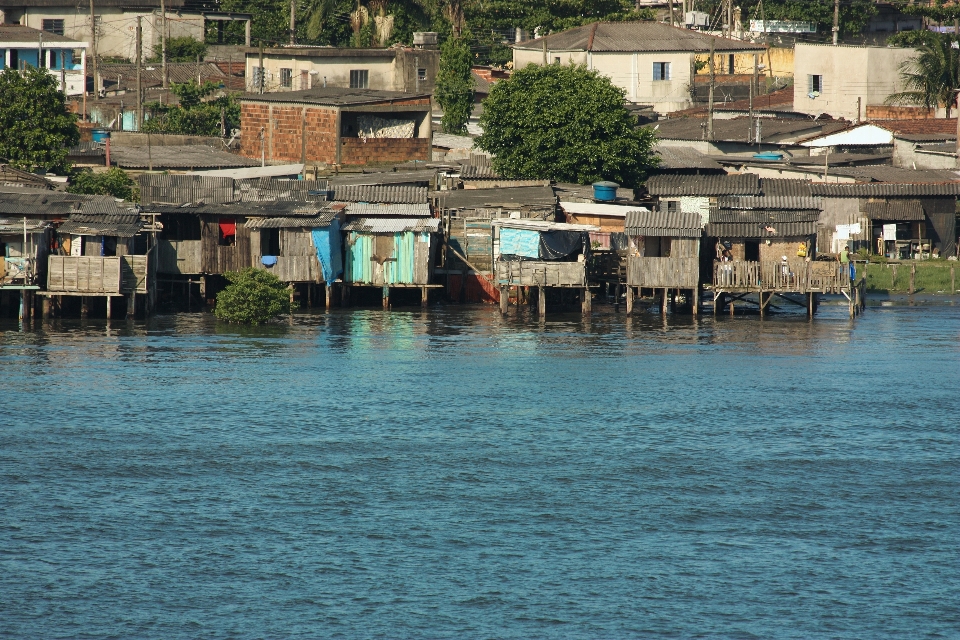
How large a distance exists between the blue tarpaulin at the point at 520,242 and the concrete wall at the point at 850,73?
35350 millimetres

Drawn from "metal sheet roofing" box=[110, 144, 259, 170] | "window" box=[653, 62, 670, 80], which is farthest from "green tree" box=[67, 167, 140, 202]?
"window" box=[653, 62, 670, 80]

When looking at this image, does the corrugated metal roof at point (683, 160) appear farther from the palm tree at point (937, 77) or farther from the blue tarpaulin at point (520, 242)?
the palm tree at point (937, 77)

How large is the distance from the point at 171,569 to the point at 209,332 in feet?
71.1

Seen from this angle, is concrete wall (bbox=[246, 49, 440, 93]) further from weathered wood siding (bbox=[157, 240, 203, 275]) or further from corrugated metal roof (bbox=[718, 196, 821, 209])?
corrugated metal roof (bbox=[718, 196, 821, 209])

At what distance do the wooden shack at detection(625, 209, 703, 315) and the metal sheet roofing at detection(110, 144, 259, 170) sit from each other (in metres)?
19.4

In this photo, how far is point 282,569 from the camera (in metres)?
22.7

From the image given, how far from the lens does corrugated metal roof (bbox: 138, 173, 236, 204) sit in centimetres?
4834

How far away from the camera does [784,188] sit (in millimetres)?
53906

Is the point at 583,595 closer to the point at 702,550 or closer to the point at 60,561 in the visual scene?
the point at 702,550

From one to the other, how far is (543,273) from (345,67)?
2701cm

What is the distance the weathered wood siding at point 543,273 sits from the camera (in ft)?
155

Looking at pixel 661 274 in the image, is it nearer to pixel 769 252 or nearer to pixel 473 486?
pixel 769 252

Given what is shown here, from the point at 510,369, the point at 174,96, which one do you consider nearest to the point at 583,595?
the point at 510,369

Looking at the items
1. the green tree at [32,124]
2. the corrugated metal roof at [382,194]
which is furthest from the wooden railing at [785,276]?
the green tree at [32,124]
